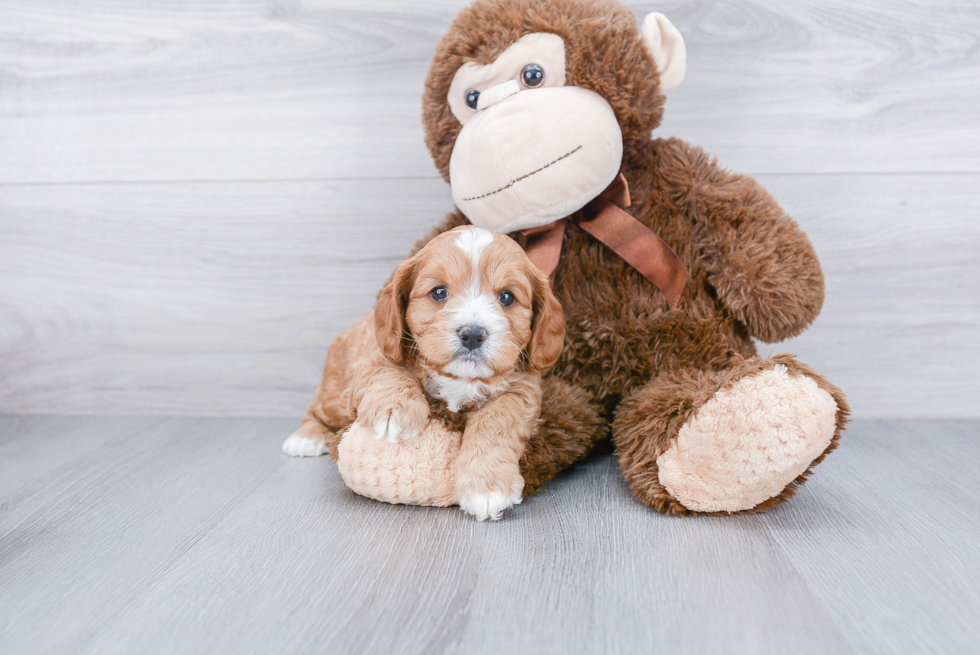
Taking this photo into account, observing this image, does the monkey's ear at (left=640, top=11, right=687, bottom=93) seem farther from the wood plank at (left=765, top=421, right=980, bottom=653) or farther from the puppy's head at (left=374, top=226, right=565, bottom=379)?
the wood plank at (left=765, top=421, right=980, bottom=653)

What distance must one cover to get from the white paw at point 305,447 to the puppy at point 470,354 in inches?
13.4

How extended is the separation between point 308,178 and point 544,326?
870 mm

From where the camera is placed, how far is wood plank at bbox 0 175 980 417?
166 centimetres

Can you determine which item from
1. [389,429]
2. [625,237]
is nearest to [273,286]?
[389,429]

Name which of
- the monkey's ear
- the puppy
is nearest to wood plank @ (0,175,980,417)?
the monkey's ear

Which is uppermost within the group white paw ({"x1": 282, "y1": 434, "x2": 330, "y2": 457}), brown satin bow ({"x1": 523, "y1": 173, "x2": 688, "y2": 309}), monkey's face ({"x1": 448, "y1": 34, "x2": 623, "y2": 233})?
monkey's face ({"x1": 448, "y1": 34, "x2": 623, "y2": 233})

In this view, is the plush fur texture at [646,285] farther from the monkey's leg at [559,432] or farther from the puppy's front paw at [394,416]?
the puppy's front paw at [394,416]

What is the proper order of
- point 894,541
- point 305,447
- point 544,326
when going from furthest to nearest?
1. point 305,447
2. point 544,326
3. point 894,541

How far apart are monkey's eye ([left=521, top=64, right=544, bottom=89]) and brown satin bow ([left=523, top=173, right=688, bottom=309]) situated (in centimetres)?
23

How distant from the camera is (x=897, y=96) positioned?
1614mm

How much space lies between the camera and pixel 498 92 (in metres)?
1.23

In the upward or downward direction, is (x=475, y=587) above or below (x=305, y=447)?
above

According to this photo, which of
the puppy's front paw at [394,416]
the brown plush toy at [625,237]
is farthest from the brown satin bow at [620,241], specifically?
the puppy's front paw at [394,416]

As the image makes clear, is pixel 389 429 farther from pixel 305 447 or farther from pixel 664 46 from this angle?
pixel 664 46
